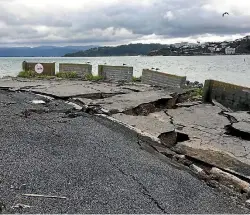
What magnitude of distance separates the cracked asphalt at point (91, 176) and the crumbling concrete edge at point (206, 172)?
300 mm

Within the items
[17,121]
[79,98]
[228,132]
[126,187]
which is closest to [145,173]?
[126,187]

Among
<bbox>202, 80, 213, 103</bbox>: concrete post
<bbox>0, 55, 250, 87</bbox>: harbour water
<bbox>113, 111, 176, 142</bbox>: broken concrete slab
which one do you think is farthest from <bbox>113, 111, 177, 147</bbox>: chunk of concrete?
<bbox>0, 55, 250, 87</bbox>: harbour water

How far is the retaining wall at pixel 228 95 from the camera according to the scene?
12477 mm

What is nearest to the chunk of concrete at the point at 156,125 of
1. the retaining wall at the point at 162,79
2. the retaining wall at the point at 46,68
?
the retaining wall at the point at 162,79

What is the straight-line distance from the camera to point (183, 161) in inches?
269

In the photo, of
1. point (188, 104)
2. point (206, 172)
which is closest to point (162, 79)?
point (188, 104)

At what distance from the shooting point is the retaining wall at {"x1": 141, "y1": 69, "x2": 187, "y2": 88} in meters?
15.9

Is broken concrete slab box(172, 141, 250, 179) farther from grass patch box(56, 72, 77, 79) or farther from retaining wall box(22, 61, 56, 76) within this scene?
retaining wall box(22, 61, 56, 76)

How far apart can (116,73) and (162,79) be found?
305 cm

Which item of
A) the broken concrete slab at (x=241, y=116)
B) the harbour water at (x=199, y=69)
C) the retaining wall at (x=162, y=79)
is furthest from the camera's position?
the harbour water at (x=199, y=69)

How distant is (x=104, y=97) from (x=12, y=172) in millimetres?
8125

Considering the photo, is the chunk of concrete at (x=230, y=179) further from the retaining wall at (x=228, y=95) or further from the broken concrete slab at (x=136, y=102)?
the retaining wall at (x=228, y=95)

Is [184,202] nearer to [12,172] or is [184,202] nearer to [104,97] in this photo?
[12,172]

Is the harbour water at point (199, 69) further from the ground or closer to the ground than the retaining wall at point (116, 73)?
closer to the ground
